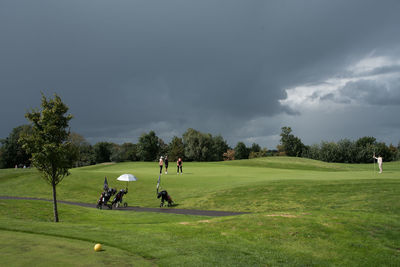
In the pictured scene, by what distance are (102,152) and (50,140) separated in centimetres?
12578

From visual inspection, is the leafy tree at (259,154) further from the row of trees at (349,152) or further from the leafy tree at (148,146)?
the leafy tree at (148,146)

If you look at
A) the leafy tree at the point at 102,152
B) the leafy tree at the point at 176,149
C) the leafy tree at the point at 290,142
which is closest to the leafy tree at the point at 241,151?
the leafy tree at the point at 290,142

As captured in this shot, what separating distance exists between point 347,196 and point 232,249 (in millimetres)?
16911

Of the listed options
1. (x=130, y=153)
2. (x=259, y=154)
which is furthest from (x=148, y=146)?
(x=259, y=154)

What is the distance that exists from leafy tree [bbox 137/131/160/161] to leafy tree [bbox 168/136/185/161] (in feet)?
23.2

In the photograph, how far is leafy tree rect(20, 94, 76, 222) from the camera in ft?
64.1

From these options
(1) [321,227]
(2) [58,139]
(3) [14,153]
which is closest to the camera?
(1) [321,227]

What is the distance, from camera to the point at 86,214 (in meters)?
21.7

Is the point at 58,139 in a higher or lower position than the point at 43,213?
higher

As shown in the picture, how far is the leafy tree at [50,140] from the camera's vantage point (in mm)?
19547

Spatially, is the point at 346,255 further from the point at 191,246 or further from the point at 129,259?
the point at 129,259

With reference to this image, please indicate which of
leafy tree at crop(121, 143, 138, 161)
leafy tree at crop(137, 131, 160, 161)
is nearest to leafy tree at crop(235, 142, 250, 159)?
leafy tree at crop(137, 131, 160, 161)

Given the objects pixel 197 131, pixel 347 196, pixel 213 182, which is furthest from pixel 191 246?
pixel 197 131

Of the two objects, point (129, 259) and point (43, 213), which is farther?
point (43, 213)
